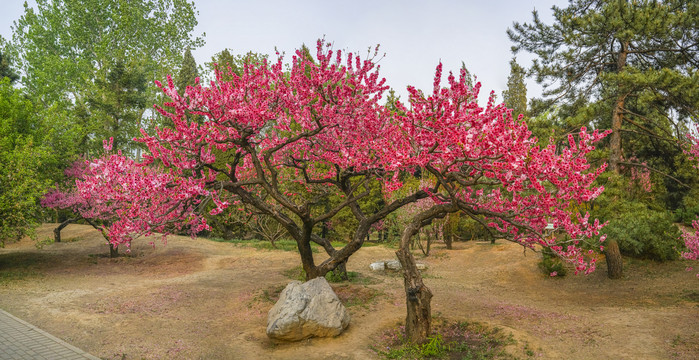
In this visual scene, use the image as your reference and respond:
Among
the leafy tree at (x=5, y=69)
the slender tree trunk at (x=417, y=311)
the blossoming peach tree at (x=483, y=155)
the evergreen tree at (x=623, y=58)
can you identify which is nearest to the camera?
the blossoming peach tree at (x=483, y=155)

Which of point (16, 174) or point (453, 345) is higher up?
point (16, 174)

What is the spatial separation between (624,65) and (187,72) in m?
30.8

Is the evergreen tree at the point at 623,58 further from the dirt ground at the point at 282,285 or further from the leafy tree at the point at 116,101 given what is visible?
the leafy tree at the point at 116,101

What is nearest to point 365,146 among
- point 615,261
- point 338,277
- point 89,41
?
point 338,277

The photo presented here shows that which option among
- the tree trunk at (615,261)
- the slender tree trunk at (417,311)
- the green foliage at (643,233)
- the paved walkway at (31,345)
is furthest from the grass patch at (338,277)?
the tree trunk at (615,261)

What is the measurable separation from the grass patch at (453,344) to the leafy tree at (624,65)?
7063 mm

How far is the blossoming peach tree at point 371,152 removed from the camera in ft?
21.1

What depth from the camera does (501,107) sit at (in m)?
6.45

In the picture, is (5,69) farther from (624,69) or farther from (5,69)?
(624,69)

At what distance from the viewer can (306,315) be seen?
7.71 m

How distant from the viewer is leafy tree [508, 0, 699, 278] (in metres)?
10.3

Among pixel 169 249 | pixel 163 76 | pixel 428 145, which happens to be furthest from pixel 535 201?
pixel 163 76

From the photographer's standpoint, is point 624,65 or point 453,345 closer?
point 453,345

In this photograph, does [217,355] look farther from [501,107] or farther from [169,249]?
[169,249]
